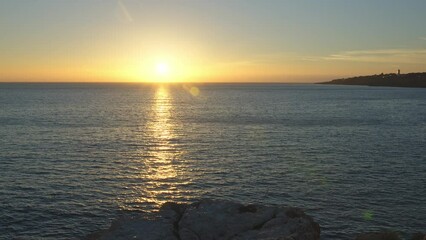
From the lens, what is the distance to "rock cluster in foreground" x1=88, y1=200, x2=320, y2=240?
18.5 meters

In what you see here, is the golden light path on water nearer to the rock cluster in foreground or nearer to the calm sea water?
the calm sea water

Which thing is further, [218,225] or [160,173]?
[160,173]

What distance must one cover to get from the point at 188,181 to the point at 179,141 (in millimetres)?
27795

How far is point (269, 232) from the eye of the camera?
61.2 ft

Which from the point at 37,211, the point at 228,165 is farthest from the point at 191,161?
the point at 37,211

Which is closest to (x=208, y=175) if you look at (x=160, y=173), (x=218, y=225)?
(x=160, y=173)

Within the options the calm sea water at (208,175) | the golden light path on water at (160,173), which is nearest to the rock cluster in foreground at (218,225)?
the calm sea water at (208,175)

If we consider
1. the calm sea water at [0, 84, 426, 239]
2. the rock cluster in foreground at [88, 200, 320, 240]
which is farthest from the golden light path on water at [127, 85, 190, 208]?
the rock cluster in foreground at [88, 200, 320, 240]

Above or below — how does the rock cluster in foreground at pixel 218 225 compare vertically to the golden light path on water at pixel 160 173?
above

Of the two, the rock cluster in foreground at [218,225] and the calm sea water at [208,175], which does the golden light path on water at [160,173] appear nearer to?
the calm sea water at [208,175]

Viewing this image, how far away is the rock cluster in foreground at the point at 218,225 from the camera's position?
18.5 metres

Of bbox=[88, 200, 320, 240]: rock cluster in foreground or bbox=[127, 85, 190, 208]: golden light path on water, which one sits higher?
bbox=[88, 200, 320, 240]: rock cluster in foreground

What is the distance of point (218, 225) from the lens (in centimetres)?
1966

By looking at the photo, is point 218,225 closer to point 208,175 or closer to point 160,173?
point 208,175
